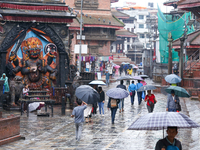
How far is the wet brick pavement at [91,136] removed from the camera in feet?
38.9

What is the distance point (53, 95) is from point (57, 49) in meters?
2.91

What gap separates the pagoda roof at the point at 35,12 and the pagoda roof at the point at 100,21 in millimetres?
31079

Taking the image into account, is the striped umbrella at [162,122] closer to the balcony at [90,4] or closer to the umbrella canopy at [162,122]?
the umbrella canopy at [162,122]

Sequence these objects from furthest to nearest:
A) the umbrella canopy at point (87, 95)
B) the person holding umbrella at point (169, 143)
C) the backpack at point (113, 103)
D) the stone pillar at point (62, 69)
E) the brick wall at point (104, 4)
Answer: the brick wall at point (104, 4)
the stone pillar at point (62, 69)
the backpack at point (113, 103)
the umbrella canopy at point (87, 95)
the person holding umbrella at point (169, 143)

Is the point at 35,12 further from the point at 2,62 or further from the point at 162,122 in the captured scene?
the point at 162,122

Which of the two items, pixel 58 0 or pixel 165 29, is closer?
pixel 58 0

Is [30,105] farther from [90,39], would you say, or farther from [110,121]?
[90,39]

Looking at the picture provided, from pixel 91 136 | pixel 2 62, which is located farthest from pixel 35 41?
pixel 91 136

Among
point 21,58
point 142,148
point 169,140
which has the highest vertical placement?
point 21,58

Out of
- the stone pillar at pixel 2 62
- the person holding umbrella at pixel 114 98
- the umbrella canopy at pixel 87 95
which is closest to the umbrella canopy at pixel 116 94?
the person holding umbrella at pixel 114 98

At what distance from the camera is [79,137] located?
41.5 ft

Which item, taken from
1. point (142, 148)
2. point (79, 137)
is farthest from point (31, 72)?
point (142, 148)

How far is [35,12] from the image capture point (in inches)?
901

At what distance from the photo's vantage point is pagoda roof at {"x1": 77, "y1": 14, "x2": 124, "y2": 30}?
54.9 metres
